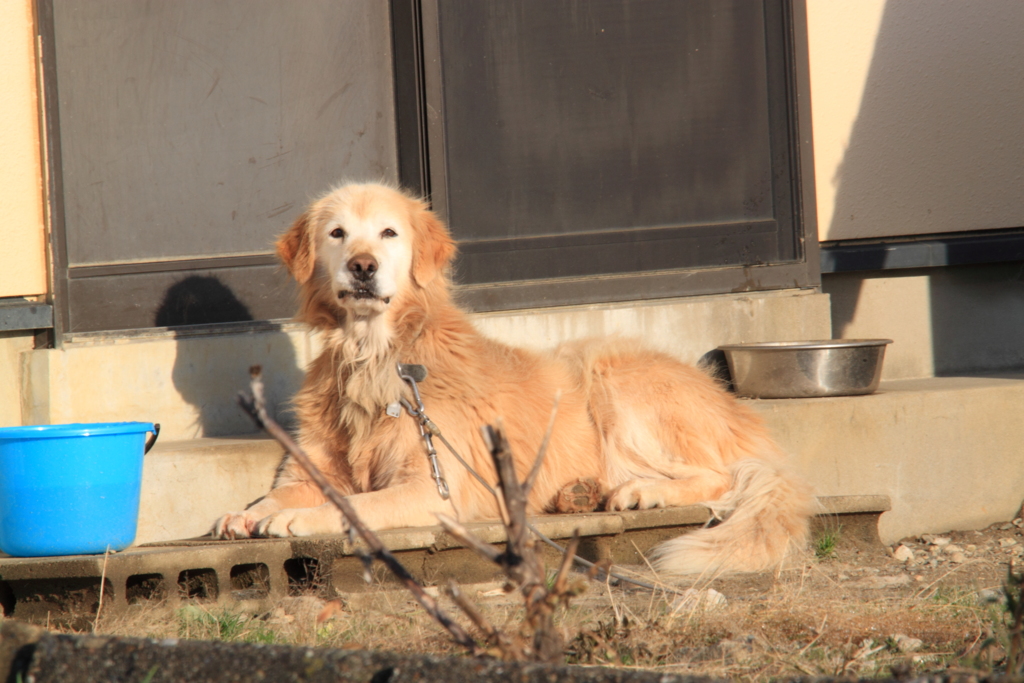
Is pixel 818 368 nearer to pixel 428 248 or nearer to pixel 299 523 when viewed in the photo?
pixel 428 248

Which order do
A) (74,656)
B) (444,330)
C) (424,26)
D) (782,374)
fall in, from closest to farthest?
1. (74,656)
2. (444,330)
3. (782,374)
4. (424,26)

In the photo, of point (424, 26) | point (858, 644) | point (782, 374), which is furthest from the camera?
point (424, 26)

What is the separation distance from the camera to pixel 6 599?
316 cm

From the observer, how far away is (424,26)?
490cm

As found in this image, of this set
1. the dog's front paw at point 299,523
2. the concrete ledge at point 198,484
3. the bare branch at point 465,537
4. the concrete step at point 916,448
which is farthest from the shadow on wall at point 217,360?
the bare branch at point 465,537

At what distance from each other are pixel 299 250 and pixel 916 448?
3.05 metres

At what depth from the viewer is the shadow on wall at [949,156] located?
562cm

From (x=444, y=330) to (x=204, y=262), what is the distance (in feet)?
5.35

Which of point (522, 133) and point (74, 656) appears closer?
point (74, 656)

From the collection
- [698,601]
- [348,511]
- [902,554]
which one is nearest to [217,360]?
[698,601]

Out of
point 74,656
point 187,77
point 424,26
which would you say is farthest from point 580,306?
point 74,656

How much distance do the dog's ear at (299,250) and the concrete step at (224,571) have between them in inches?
46.8

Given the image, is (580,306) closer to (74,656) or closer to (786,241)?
(786,241)

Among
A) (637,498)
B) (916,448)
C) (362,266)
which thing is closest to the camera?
(362,266)
